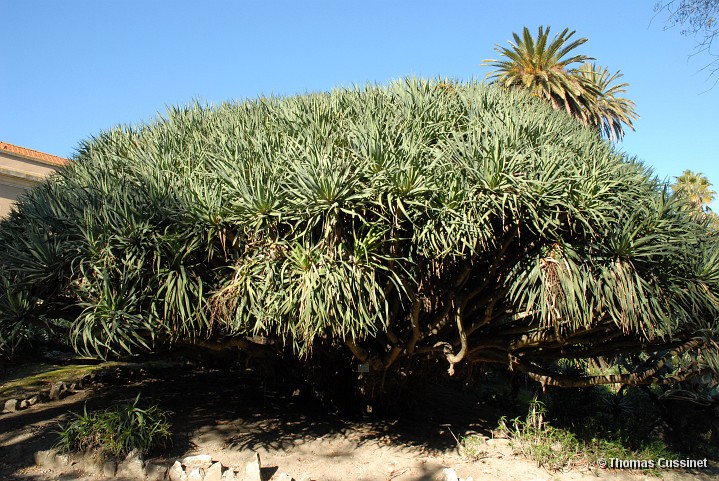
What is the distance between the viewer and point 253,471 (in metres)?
5.57

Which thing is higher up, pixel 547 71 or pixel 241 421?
pixel 547 71

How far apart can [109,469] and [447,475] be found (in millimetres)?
3441

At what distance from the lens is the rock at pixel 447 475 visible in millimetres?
5750

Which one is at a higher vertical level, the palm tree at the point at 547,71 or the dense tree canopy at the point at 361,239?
the palm tree at the point at 547,71

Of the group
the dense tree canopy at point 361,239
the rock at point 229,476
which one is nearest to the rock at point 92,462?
the dense tree canopy at point 361,239

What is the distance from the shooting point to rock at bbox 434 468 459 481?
18.9 feet

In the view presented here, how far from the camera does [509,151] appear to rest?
5625mm

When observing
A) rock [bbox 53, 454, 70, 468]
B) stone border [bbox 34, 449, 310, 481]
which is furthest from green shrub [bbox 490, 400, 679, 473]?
rock [bbox 53, 454, 70, 468]

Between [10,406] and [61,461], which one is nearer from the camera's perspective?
[61,461]

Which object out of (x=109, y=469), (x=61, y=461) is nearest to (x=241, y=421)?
(x=109, y=469)

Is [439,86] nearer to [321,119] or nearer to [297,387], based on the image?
[321,119]

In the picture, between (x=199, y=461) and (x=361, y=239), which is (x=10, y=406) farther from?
(x=361, y=239)

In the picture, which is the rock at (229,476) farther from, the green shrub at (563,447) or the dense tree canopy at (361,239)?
the green shrub at (563,447)

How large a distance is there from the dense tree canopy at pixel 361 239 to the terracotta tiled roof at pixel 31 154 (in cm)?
1396
